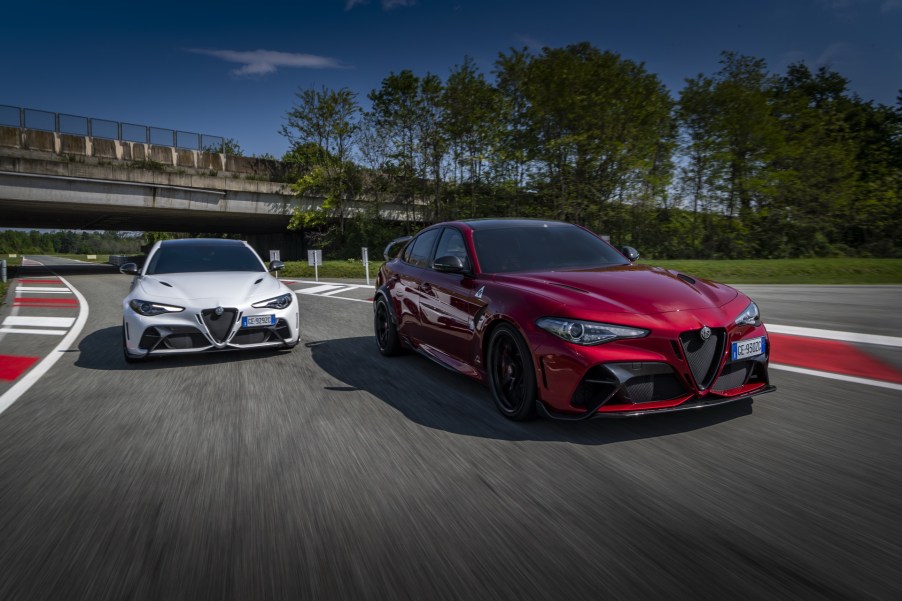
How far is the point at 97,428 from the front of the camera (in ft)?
14.3

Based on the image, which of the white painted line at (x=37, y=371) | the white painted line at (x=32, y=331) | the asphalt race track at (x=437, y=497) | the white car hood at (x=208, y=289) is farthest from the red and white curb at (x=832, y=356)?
the white painted line at (x=32, y=331)

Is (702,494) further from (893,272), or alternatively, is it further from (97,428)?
(893,272)

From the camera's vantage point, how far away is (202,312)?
645cm

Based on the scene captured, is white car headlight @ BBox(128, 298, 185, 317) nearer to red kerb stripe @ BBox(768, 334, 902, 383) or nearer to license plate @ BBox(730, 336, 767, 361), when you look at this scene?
license plate @ BBox(730, 336, 767, 361)

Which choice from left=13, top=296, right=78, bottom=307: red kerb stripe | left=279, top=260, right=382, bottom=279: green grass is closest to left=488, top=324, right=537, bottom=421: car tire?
left=13, top=296, right=78, bottom=307: red kerb stripe

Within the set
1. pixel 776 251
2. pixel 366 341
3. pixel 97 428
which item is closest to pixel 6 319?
pixel 366 341

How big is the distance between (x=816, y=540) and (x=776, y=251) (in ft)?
106

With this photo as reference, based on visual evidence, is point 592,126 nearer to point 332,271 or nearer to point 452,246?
point 332,271

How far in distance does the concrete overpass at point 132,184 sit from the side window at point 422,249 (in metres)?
29.8

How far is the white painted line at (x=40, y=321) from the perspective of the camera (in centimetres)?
1083

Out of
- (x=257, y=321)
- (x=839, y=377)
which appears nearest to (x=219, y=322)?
(x=257, y=321)

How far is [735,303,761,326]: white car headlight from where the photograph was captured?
156 inches

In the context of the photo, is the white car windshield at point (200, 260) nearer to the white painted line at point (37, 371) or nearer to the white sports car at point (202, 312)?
the white sports car at point (202, 312)

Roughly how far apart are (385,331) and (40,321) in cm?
833
